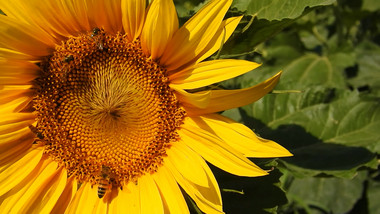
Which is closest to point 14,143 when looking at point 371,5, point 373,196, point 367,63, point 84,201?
point 84,201

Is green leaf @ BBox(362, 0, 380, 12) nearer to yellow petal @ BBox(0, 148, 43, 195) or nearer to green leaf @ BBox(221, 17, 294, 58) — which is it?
green leaf @ BBox(221, 17, 294, 58)

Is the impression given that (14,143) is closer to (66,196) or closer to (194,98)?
(66,196)

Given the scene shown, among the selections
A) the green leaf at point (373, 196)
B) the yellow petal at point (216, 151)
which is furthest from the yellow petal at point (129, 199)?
the green leaf at point (373, 196)

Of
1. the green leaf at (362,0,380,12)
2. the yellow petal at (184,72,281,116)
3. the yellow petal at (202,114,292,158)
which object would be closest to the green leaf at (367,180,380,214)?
the green leaf at (362,0,380,12)

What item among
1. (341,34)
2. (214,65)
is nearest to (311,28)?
(341,34)

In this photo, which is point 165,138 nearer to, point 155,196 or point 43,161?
point 155,196
